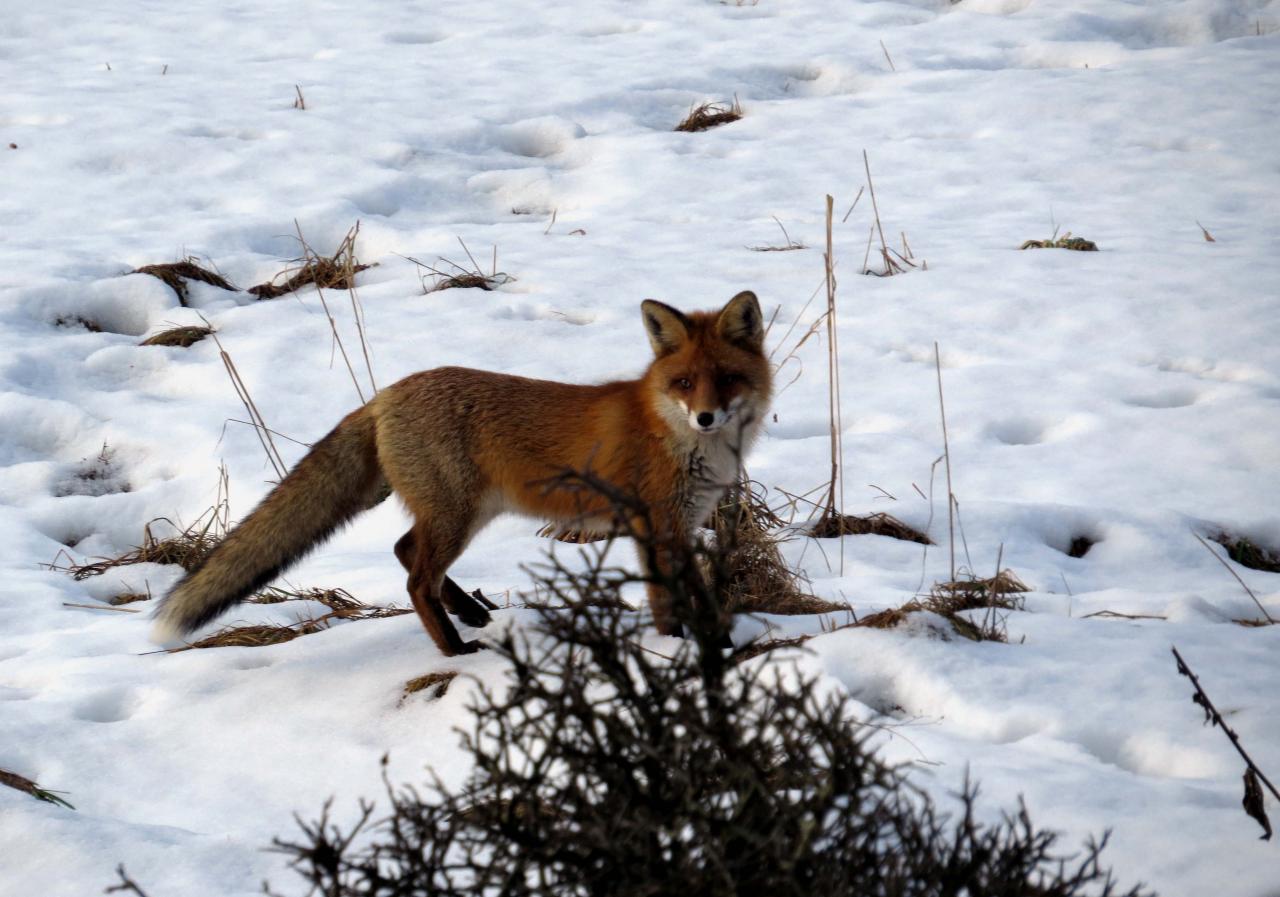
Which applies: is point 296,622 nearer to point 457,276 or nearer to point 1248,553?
point 457,276

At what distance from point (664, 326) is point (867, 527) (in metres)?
1.37

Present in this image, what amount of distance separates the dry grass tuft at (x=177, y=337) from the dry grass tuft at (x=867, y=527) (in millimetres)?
4065

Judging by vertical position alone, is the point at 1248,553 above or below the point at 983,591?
below

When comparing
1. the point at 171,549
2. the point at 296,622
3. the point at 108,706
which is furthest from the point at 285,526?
the point at 171,549

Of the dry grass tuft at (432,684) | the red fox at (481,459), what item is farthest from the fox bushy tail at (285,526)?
the dry grass tuft at (432,684)

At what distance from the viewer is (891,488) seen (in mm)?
5262

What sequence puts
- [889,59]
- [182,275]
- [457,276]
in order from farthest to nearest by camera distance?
[889,59], [457,276], [182,275]

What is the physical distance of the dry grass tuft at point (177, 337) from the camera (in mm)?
6820

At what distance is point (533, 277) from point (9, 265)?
3.45 m

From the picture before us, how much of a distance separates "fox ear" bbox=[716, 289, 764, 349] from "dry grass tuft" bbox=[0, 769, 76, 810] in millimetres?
2674

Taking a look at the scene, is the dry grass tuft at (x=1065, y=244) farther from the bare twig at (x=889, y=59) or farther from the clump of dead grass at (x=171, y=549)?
the clump of dead grass at (x=171, y=549)

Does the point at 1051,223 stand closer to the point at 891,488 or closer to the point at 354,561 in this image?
the point at 891,488

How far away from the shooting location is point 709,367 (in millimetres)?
4066

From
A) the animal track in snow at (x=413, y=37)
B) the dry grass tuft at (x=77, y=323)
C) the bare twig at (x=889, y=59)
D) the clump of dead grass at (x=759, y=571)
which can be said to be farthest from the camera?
the animal track in snow at (x=413, y=37)
